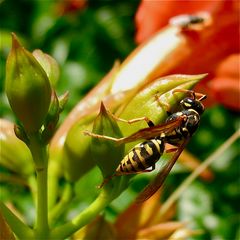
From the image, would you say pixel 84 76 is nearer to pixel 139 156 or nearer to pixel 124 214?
pixel 124 214

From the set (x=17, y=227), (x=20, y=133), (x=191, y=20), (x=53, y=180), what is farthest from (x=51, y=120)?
(x=191, y=20)

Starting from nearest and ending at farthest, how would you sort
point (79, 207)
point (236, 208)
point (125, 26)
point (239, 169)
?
point (79, 207) → point (236, 208) → point (239, 169) → point (125, 26)

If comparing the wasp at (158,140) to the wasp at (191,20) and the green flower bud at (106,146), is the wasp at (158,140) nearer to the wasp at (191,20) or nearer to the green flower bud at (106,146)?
the green flower bud at (106,146)

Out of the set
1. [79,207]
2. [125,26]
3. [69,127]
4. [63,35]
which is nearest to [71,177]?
[69,127]

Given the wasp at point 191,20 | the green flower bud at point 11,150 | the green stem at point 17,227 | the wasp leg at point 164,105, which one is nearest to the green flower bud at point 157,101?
the wasp leg at point 164,105

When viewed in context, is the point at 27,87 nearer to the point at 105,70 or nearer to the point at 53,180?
the point at 53,180

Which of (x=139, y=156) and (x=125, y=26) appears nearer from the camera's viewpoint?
(x=139, y=156)
